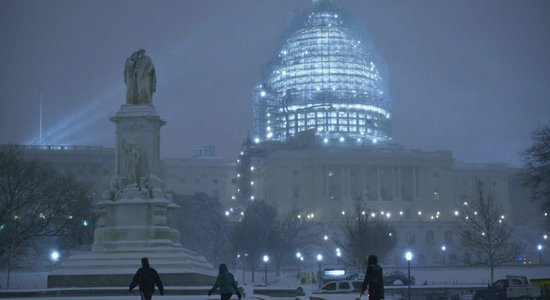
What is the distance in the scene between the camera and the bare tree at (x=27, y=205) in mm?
58562

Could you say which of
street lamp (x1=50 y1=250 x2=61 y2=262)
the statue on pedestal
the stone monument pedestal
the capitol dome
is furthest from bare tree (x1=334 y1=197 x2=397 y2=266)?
the capitol dome

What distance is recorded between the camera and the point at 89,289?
31.9 m

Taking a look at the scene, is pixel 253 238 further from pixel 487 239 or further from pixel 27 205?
pixel 27 205

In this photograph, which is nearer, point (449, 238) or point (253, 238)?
point (253, 238)

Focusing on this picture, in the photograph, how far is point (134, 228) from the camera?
37.1m

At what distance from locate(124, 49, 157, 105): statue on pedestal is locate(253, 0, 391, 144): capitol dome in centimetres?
13392

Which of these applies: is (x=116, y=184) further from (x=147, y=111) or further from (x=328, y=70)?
(x=328, y=70)

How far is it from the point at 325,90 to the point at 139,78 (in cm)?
13775

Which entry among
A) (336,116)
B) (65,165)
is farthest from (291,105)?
(65,165)

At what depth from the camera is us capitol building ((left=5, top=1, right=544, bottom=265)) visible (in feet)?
502

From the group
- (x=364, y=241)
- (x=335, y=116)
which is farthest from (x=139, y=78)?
(x=335, y=116)

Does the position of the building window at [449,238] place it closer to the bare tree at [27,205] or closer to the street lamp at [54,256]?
the street lamp at [54,256]

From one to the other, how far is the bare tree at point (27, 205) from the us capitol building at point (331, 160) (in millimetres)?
75390

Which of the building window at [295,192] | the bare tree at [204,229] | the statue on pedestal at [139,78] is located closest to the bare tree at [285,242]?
the bare tree at [204,229]
